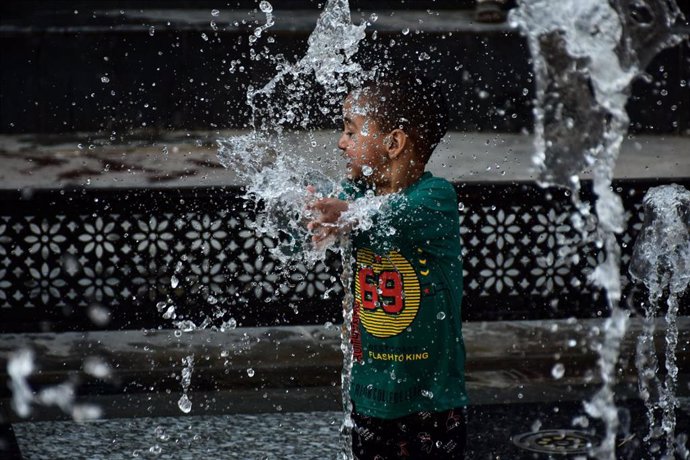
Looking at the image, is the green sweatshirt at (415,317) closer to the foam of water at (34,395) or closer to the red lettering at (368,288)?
the red lettering at (368,288)

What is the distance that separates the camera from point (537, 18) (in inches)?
110

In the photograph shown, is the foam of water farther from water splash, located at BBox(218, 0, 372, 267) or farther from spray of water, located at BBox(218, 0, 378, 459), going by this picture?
spray of water, located at BBox(218, 0, 378, 459)

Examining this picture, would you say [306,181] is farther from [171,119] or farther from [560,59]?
[171,119]

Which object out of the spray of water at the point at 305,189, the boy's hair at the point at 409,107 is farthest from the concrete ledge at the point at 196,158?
the boy's hair at the point at 409,107

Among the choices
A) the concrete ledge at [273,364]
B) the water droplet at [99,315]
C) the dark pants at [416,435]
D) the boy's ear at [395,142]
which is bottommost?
the concrete ledge at [273,364]

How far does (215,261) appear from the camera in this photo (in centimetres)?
541

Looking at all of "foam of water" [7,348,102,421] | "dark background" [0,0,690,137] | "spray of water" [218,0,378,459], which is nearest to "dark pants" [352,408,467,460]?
"spray of water" [218,0,378,459]

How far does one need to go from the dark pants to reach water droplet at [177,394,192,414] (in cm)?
178

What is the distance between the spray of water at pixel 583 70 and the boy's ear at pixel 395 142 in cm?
31

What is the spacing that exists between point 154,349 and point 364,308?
2.75 m

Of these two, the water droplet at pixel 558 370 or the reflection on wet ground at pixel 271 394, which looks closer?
the reflection on wet ground at pixel 271 394

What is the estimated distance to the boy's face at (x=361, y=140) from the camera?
264 centimetres

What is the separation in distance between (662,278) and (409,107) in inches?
100

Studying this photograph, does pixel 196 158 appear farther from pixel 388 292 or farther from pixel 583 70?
pixel 388 292
